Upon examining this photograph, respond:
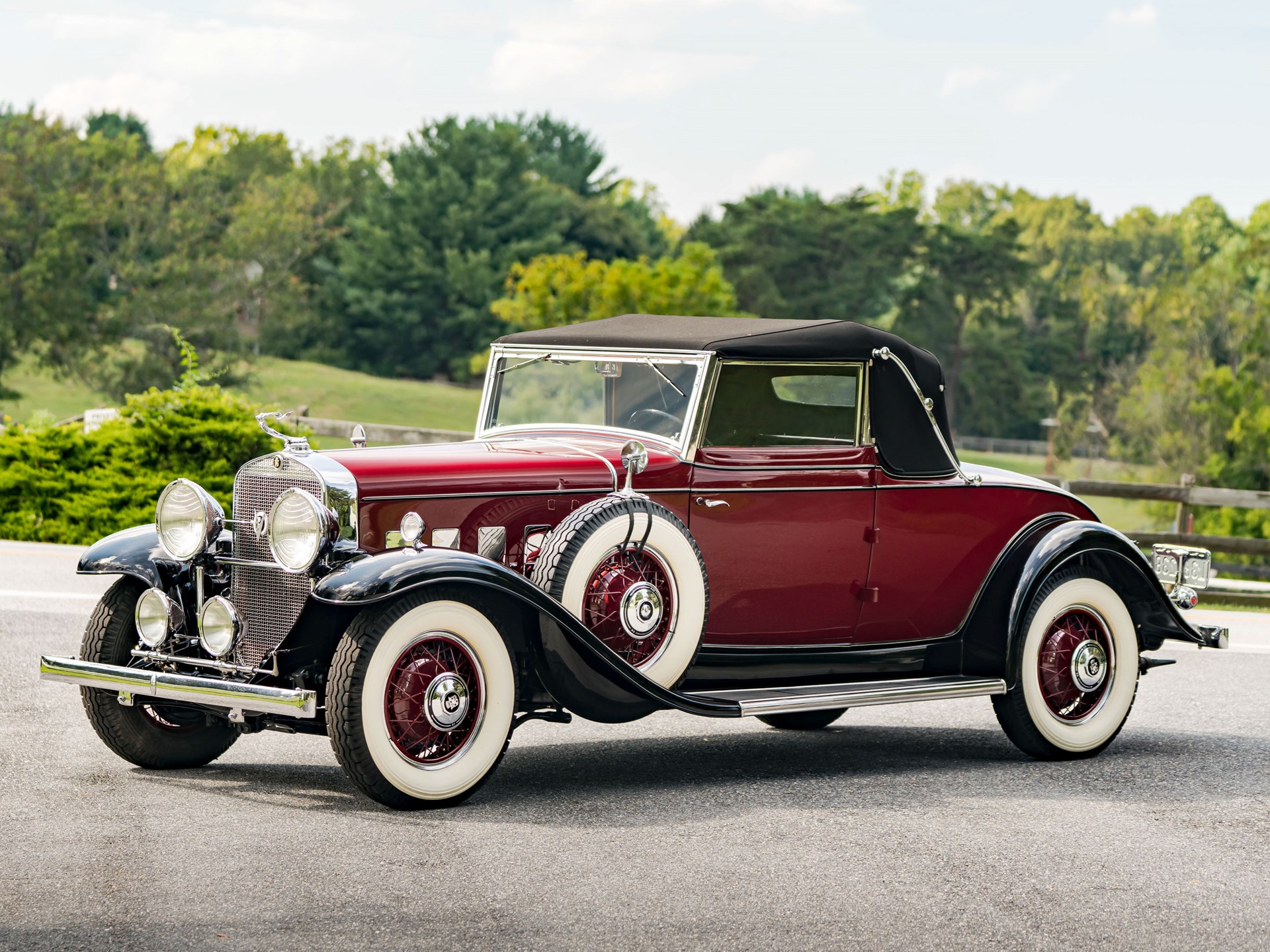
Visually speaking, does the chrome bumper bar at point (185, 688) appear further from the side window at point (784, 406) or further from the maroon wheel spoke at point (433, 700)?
the side window at point (784, 406)

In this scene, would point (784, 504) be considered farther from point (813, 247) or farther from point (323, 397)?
point (813, 247)

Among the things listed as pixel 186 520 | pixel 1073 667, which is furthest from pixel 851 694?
pixel 186 520

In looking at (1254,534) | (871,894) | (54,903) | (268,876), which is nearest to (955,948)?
(871,894)

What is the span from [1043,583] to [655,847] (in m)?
2.86

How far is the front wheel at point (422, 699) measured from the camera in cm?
566

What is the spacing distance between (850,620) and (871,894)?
7.80 feet

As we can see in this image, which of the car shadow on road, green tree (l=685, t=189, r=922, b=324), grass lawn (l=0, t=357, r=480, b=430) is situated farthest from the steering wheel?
green tree (l=685, t=189, r=922, b=324)

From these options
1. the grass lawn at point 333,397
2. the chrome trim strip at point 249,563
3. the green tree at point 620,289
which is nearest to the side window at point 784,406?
the chrome trim strip at point 249,563

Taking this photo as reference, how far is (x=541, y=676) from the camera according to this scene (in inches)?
245

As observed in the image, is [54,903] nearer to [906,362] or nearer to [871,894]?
[871,894]

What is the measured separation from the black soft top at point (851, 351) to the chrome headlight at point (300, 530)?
1697 mm

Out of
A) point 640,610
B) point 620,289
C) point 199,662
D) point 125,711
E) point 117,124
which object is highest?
point 117,124

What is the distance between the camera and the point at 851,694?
6820mm

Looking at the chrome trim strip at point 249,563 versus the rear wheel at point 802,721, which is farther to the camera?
the rear wheel at point 802,721
